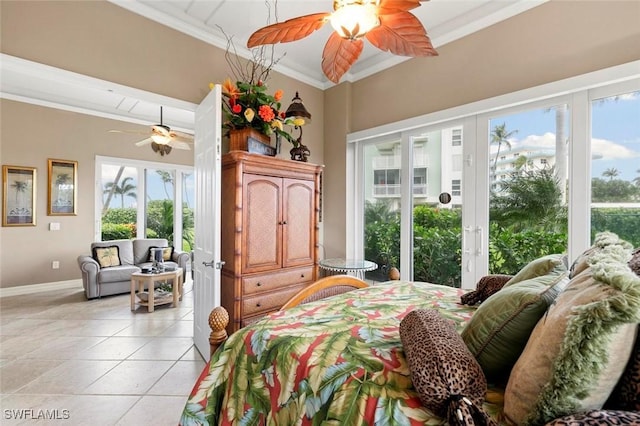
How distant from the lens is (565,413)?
2.00ft

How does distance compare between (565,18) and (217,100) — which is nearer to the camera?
(565,18)

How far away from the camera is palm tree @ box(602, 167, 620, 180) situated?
204 cm

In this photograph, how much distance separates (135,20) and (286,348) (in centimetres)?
292

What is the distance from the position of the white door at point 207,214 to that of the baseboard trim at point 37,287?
3.73 metres

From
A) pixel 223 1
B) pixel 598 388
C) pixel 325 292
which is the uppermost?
pixel 223 1

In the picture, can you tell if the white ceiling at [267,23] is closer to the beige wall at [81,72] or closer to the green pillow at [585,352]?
the beige wall at [81,72]

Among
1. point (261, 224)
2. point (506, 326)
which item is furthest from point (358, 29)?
point (261, 224)

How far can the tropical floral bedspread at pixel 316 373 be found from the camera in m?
0.81

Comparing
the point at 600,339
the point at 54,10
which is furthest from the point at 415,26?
the point at 54,10

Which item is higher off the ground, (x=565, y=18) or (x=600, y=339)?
(x=565, y=18)

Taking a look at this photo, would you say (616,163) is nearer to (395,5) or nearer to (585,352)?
(395,5)

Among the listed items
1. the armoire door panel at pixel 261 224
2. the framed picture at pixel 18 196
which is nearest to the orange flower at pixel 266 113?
the armoire door panel at pixel 261 224

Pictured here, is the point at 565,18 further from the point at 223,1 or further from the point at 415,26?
the point at 223,1

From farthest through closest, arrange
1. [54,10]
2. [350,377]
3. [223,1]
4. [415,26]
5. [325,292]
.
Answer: [223,1], [54,10], [325,292], [415,26], [350,377]
